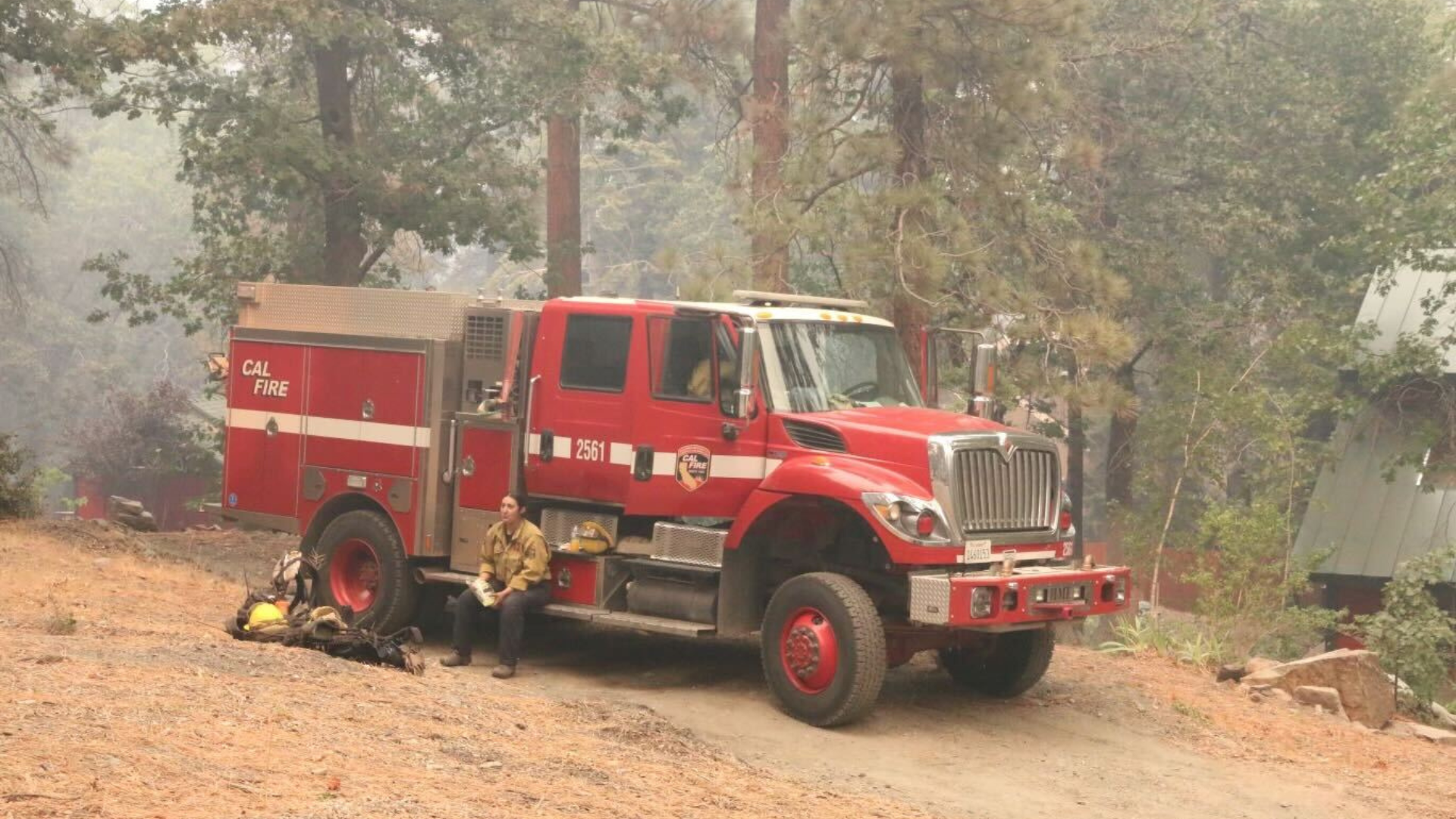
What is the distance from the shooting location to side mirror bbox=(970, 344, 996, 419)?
42.2 ft

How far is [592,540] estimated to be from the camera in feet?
41.4

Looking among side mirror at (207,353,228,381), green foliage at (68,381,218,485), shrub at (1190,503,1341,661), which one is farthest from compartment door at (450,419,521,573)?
green foliage at (68,381,218,485)

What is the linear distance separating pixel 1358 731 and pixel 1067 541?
2.94 m

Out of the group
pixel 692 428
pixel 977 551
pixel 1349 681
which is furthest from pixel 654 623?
pixel 1349 681

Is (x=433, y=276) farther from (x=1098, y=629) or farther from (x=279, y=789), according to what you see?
(x=279, y=789)

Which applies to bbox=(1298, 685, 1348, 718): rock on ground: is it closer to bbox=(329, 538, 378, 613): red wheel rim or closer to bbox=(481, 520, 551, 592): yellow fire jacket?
bbox=(481, 520, 551, 592): yellow fire jacket

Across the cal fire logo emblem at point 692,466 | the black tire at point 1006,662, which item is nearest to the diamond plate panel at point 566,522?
the cal fire logo emblem at point 692,466

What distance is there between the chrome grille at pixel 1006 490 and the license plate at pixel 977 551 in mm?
95

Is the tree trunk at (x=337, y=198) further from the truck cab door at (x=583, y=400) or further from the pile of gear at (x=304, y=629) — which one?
the truck cab door at (x=583, y=400)

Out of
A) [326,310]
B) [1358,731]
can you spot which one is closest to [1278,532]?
[1358,731]

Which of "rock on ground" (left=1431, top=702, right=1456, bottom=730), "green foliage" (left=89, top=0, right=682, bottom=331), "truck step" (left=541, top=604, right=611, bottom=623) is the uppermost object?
"green foliage" (left=89, top=0, right=682, bottom=331)

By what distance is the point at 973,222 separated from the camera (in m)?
20.9

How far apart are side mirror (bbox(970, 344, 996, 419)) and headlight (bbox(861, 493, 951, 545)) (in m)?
1.97

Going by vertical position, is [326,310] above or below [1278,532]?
above
